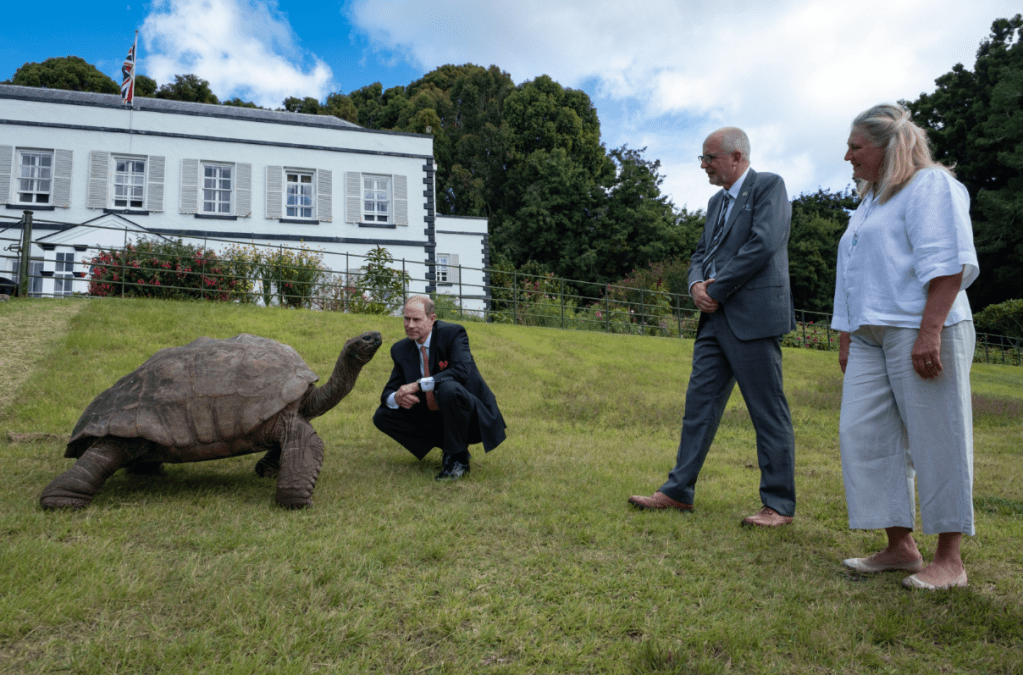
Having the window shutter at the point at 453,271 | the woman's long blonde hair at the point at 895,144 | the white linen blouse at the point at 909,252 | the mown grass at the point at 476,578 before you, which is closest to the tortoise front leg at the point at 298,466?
the mown grass at the point at 476,578

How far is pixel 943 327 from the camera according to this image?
284 centimetres

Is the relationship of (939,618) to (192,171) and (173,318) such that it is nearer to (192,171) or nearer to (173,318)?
(173,318)

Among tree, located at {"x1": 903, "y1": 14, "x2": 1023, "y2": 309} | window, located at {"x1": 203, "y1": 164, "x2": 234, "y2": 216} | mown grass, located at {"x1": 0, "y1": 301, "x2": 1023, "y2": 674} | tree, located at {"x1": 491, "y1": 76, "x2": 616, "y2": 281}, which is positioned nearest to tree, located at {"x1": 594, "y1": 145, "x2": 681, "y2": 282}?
tree, located at {"x1": 491, "y1": 76, "x2": 616, "y2": 281}

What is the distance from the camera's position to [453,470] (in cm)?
504

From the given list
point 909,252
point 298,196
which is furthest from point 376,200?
point 909,252

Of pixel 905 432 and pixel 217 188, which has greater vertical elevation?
pixel 217 188

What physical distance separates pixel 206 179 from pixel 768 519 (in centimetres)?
2130

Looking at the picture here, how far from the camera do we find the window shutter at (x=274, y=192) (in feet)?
69.1

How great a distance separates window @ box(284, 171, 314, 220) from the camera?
21.5 metres

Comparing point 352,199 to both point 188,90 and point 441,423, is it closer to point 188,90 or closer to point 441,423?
point 441,423

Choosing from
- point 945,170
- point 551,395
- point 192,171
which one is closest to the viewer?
point 945,170

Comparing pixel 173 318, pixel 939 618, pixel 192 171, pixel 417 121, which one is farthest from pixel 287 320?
pixel 417 121

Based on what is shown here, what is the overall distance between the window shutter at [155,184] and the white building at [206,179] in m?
0.03

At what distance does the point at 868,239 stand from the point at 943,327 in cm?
56
